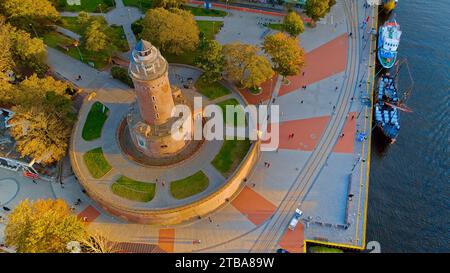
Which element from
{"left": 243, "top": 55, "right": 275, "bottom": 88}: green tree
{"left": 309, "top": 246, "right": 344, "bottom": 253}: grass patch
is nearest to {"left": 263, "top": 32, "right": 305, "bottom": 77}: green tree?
{"left": 243, "top": 55, "right": 275, "bottom": 88}: green tree

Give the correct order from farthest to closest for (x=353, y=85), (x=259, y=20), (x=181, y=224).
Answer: (x=259, y=20), (x=353, y=85), (x=181, y=224)

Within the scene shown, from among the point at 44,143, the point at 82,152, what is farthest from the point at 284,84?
the point at 44,143

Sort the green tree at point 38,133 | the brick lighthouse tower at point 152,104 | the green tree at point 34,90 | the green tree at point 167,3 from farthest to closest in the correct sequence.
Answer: the green tree at point 167,3
the green tree at point 34,90
the green tree at point 38,133
the brick lighthouse tower at point 152,104

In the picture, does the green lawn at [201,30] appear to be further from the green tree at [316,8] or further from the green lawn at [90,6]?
the green tree at [316,8]

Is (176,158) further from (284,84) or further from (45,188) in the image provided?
(284,84)

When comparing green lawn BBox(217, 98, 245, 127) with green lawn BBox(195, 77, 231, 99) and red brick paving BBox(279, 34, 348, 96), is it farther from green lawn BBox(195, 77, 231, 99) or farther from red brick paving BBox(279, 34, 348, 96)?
red brick paving BBox(279, 34, 348, 96)

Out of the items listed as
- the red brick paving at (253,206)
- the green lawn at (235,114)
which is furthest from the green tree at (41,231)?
the green lawn at (235,114)
